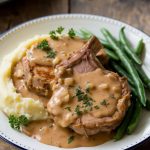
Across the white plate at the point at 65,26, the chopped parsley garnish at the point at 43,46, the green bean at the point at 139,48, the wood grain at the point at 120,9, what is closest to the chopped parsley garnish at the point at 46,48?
the chopped parsley garnish at the point at 43,46

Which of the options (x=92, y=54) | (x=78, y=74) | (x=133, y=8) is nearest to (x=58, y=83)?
(x=78, y=74)

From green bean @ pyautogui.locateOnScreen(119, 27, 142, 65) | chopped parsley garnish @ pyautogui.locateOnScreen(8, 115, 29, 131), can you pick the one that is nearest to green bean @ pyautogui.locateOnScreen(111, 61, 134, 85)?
green bean @ pyautogui.locateOnScreen(119, 27, 142, 65)

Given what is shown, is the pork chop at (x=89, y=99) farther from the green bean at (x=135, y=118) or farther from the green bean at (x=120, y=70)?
the green bean at (x=120, y=70)

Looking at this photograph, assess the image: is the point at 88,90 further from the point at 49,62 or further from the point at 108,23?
the point at 108,23

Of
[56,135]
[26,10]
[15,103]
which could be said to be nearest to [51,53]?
[15,103]

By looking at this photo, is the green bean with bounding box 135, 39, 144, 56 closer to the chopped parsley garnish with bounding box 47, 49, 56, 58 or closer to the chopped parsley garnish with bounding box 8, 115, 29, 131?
the chopped parsley garnish with bounding box 47, 49, 56, 58

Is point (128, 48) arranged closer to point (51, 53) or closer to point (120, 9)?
point (51, 53)

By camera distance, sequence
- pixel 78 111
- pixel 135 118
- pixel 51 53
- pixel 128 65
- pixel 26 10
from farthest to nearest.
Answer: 1. pixel 26 10
2. pixel 128 65
3. pixel 51 53
4. pixel 135 118
5. pixel 78 111
